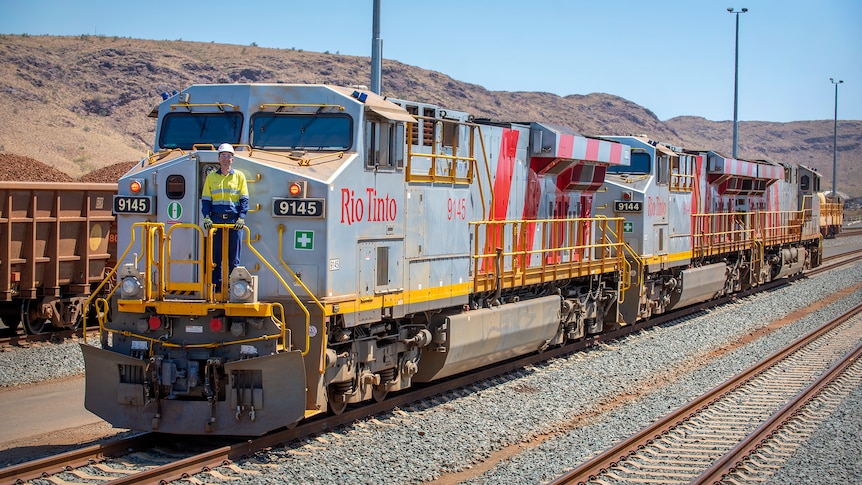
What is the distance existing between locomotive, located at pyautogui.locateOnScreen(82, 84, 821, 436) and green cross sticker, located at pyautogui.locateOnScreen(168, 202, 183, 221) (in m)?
0.04

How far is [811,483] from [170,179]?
6.98 metres

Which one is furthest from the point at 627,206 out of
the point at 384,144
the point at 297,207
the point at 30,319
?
the point at 30,319

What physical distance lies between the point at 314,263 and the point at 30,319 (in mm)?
8546

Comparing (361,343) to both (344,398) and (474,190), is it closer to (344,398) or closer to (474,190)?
(344,398)

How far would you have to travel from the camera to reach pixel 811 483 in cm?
891

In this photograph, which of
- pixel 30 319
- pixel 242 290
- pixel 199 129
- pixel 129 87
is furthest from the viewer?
pixel 129 87

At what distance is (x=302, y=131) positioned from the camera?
9.96 meters

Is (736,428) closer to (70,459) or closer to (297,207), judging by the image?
(297,207)

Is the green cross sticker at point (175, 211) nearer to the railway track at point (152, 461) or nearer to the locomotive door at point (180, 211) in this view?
the locomotive door at point (180, 211)

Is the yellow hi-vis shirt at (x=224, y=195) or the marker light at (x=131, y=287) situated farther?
the marker light at (x=131, y=287)

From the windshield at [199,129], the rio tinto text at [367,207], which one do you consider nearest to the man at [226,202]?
the windshield at [199,129]

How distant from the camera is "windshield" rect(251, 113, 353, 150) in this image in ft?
32.4

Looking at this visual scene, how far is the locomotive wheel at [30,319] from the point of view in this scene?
15.5 meters

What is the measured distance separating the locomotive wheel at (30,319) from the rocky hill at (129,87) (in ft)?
81.7
